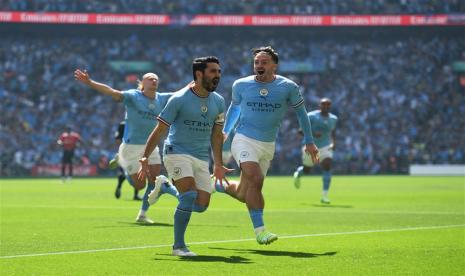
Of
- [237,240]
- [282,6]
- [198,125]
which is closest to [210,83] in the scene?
[198,125]

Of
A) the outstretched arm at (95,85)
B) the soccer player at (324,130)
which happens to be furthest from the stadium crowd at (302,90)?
the outstretched arm at (95,85)

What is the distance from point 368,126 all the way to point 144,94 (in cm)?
4026

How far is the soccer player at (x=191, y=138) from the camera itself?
11391mm

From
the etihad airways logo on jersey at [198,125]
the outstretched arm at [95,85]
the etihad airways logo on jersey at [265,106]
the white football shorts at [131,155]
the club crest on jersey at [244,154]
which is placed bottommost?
the white football shorts at [131,155]

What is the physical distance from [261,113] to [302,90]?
46.4 m

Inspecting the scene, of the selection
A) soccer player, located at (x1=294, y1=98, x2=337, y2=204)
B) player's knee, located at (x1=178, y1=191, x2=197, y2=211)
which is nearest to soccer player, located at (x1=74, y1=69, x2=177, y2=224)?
player's knee, located at (x1=178, y1=191, x2=197, y2=211)

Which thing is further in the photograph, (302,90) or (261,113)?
(302,90)

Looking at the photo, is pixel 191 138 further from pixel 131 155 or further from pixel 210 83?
pixel 131 155

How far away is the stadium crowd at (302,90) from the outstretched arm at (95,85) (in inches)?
1393

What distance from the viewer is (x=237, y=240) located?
1356 cm

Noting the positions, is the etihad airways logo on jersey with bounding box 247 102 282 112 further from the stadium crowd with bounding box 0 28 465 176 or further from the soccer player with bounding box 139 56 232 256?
the stadium crowd with bounding box 0 28 465 176

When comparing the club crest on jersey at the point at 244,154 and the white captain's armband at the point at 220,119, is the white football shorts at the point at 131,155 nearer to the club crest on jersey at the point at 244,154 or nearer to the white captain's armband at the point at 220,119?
the club crest on jersey at the point at 244,154

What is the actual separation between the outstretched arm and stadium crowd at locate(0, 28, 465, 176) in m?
35.4

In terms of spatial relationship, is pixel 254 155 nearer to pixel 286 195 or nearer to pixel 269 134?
pixel 269 134
